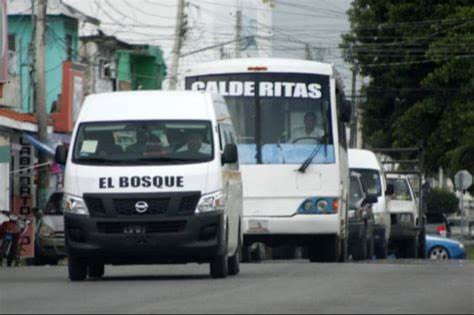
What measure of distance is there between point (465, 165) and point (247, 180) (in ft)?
90.4

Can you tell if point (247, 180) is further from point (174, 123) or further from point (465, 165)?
point (465, 165)

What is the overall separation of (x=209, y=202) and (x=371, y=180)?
1913 centimetres

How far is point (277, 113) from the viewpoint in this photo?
28.7 metres

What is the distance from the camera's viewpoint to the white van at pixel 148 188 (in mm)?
20641

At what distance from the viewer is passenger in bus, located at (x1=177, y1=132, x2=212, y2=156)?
2106 cm

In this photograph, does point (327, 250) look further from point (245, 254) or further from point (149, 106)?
point (149, 106)

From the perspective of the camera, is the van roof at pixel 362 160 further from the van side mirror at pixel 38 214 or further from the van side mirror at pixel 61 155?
the van side mirror at pixel 61 155

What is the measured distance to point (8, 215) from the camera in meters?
36.7

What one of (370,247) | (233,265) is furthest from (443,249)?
(233,265)

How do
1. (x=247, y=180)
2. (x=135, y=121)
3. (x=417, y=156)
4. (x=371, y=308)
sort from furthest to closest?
(x=417, y=156)
(x=247, y=180)
(x=135, y=121)
(x=371, y=308)

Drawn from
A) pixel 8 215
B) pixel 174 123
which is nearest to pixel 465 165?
pixel 8 215

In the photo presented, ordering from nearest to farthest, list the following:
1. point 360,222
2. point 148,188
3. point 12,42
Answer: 1. point 148,188
2. point 360,222
3. point 12,42

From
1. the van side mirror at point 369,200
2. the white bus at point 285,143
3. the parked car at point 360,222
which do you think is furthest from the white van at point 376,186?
the white bus at point 285,143

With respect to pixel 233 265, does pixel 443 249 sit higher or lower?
lower
